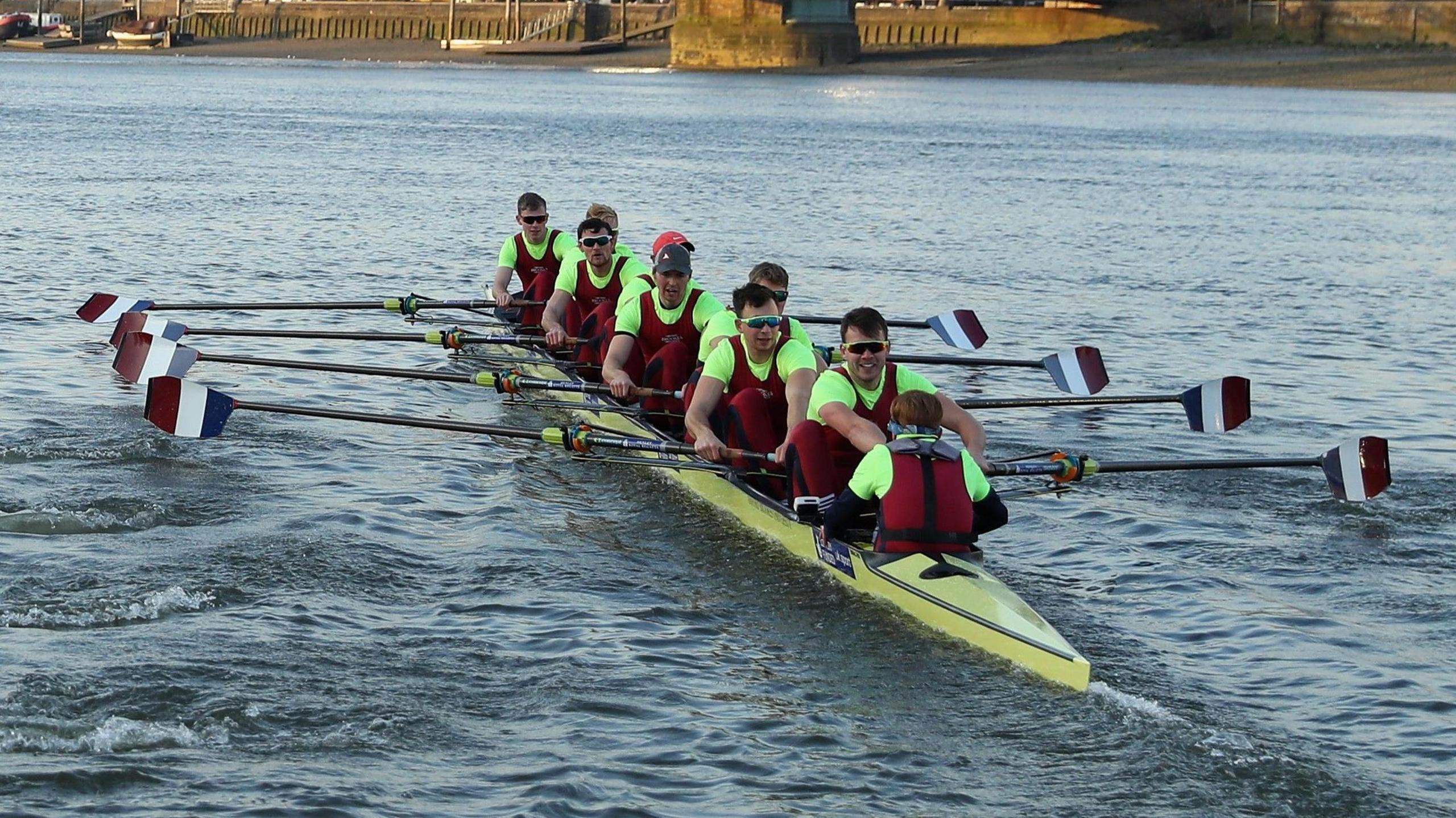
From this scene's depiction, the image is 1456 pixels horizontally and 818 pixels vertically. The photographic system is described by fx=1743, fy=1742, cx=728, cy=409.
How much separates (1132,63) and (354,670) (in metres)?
87.4

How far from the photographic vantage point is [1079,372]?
51.2ft

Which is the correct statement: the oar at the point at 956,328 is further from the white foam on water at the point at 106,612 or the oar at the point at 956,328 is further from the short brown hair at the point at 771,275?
the white foam on water at the point at 106,612

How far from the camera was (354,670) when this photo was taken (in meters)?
8.85

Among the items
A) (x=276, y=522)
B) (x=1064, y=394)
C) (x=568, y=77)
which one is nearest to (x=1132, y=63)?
(x=568, y=77)

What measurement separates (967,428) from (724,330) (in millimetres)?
2307

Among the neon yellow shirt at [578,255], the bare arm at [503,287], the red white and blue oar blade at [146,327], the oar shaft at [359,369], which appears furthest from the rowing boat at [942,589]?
the red white and blue oar blade at [146,327]

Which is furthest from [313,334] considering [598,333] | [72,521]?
[72,521]

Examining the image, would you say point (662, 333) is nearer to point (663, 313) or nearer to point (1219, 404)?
point (663, 313)

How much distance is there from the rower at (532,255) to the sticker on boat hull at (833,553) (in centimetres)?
725

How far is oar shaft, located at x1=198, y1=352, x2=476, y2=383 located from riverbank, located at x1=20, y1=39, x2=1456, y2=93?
76403 mm

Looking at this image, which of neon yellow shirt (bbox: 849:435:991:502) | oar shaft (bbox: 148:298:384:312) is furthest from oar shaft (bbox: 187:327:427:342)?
neon yellow shirt (bbox: 849:435:991:502)

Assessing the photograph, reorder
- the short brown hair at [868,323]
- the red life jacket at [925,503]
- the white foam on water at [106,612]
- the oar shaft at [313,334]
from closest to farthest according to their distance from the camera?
the red life jacket at [925,503], the white foam on water at [106,612], the short brown hair at [868,323], the oar shaft at [313,334]

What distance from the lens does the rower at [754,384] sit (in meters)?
10.9

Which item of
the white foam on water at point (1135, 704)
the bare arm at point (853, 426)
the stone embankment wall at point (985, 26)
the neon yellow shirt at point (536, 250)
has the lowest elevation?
the white foam on water at point (1135, 704)
